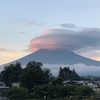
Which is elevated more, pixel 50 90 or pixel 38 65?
pixel 38 65

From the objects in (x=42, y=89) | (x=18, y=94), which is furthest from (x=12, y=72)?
(x=42, y=89)

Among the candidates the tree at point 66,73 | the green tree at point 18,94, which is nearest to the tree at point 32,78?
the green tree at point 18,94

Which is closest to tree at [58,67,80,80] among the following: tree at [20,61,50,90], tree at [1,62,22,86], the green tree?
tree at [1,62,22,86]

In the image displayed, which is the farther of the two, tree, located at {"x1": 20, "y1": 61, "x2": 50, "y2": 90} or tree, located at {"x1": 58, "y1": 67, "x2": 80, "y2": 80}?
tree, located at {"x1": 58, "y1": 67, "x2": 80, "y2": 80}

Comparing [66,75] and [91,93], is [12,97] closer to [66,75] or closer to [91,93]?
[91,93]

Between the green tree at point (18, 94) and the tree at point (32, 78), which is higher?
the tree at point (32, 78)

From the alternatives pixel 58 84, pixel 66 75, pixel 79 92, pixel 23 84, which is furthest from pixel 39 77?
pixel 66 75

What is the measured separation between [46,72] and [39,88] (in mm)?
7122

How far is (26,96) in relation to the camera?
30.9 meters

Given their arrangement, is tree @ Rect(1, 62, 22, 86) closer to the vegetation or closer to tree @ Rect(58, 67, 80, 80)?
the vegetation

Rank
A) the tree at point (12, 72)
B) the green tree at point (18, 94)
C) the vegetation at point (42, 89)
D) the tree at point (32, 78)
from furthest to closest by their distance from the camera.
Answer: the tree at point (12, 72)
the tree at point (32, 78)
the green tree at point (18, 94)
the vegetation at point (42, 89)

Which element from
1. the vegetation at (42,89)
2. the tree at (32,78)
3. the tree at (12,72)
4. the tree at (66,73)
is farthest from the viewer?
the tree at (66,73)

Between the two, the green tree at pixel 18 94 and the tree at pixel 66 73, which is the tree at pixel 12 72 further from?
the green tree at pixel 18 94

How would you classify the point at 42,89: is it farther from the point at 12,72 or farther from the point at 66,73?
the point at 66,73
